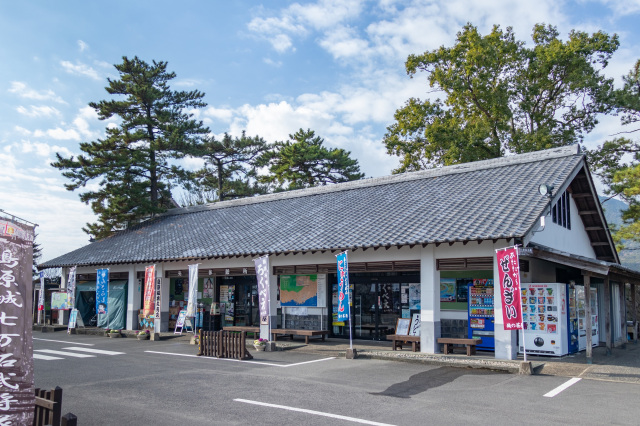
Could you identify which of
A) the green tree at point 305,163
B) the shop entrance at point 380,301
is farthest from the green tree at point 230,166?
the shop entrance at point 380,301

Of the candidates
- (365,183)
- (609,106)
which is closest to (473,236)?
(365,183)

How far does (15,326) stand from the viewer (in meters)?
4.75

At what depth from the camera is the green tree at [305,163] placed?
34.8 m

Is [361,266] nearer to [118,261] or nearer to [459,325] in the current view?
[459,325]

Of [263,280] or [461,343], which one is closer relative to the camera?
[461,343]

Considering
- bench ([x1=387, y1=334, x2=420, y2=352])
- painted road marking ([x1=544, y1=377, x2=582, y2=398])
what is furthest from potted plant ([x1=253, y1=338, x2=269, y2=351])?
painted road marking ([x1=544, y1=377, x2=582, y2=398])

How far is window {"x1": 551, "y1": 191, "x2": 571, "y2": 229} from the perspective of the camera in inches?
Answer: 592

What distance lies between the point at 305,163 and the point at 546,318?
2447cm

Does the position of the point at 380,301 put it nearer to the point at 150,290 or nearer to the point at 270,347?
the point at 270,347

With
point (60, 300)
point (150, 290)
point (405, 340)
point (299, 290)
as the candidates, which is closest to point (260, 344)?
point (299, 290)

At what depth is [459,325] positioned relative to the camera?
14547 mm

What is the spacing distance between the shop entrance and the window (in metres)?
4.51

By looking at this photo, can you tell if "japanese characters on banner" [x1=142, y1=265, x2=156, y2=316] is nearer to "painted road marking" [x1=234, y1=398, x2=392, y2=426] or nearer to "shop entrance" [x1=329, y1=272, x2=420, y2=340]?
"shop entrance" [x1=329, y1=272, x2=420, y2=340]

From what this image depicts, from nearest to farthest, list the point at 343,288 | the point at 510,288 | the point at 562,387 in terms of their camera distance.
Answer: the point at 562,387
the point at 510,288
the point at 343,288
